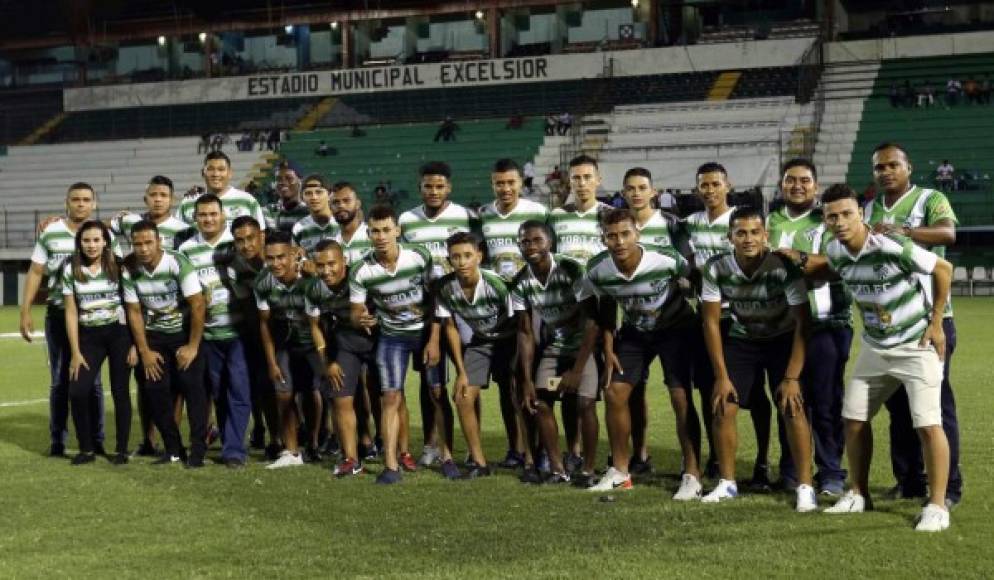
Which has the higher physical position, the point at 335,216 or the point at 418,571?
the point at 335,216

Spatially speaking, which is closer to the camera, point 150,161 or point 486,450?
point 486,450

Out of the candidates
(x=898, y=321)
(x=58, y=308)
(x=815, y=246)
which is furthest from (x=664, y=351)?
(x=58, y=308)

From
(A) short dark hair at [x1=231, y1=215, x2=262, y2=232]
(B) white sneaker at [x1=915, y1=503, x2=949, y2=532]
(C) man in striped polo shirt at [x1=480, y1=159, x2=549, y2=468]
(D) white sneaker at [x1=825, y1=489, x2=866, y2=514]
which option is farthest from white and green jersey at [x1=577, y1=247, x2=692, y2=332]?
(A) short dark hair at [x1=231, y1=215, x2=262, y2=232]

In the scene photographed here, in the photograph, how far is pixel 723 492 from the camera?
823 centimetres

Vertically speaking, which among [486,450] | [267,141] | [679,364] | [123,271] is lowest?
[486,450]

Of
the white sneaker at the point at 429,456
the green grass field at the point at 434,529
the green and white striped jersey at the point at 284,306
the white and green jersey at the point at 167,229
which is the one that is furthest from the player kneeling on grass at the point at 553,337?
the white and green jersey at the point at 167,229

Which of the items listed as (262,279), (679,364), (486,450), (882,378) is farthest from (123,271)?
(882,378)

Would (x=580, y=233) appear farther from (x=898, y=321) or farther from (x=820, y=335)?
(x=898, y=321)

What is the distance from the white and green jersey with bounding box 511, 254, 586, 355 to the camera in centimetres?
902

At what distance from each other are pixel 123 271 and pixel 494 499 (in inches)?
145

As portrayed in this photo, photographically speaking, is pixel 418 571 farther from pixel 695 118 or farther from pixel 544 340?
pixel 695 118

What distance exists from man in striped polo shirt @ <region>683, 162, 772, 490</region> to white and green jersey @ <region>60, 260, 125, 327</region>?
4.42 m

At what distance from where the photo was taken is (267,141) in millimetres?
43594

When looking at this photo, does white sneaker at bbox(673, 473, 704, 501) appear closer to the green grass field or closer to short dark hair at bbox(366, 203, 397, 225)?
the green grass field
